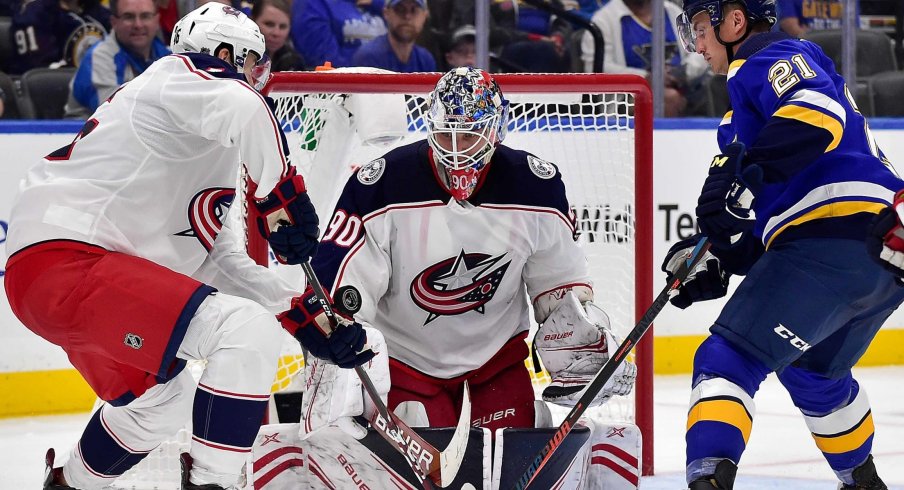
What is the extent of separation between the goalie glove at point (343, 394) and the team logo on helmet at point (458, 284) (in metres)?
0.17

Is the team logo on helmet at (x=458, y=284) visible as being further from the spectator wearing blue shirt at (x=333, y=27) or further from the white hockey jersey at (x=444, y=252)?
the spectator wearing blue shirt at (x=333, y=27)

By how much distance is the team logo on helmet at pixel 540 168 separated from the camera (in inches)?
105

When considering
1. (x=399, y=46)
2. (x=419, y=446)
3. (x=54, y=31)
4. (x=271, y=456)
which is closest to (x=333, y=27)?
(x=399, y=46)

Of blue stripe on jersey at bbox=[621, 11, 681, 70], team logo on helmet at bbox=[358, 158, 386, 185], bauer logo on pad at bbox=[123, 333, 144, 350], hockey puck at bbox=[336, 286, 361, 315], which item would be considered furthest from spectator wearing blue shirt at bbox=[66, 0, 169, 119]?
bauer logo on pad at bbox=[123, 333, 144, 350]

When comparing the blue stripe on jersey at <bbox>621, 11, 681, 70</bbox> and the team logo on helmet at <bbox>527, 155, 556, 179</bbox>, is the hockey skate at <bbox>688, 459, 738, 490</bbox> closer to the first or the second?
the team logo on helmet at <bbox>527, 155, 556, 179</bbox>

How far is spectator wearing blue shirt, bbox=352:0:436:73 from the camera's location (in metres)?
4.47

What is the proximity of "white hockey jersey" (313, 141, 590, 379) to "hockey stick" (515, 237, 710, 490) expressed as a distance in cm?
28

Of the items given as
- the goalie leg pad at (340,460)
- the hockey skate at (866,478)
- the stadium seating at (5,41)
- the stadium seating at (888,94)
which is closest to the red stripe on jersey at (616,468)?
the goalie leg pad at (340,460)

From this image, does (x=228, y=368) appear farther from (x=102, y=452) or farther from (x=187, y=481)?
(x=102, y=452)

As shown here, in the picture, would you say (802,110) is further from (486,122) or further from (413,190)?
(413,190)

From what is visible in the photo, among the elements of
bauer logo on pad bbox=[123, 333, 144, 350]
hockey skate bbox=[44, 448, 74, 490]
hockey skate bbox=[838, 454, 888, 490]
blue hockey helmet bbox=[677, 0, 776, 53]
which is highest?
blue hockey helmet bbox=[677, 0, 776, 53]

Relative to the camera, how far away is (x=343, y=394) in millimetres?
2441

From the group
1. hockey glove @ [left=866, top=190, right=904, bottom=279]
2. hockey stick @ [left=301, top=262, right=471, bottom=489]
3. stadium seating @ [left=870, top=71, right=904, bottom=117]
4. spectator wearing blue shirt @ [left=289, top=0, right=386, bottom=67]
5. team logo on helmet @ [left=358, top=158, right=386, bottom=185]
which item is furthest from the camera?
stadium seating @ [left=870, top=71, right=904, bottom=117]

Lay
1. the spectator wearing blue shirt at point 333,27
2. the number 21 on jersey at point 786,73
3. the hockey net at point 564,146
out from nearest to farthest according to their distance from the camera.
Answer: the number 21 on jersey at point 786,73, the hockey net at point 564,146, the spectator wearing blue shirt at point 333,27
